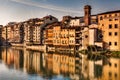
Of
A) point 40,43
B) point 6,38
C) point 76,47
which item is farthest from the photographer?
point 6,38

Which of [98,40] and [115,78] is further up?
[98,40]

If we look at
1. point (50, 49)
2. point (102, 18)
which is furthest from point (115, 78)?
point (50, 49)

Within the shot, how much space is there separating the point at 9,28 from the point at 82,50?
5994 centimetres

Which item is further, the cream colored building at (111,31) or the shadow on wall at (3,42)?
the shadow on wall at (3,42)

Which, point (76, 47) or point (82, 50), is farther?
point (76, 47)

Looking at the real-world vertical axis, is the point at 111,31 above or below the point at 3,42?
above

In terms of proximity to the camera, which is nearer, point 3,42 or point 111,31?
point 111,31

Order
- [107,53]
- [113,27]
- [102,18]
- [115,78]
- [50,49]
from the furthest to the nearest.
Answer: [50,49]
[102,18]
[113,27]
[107,53]
[115,78]

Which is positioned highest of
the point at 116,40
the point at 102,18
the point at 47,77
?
the point at 102,18

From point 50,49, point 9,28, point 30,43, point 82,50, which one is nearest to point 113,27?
point 82,50

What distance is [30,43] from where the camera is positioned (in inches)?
3223

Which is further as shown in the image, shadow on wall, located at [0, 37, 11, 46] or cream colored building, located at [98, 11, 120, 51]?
shadow on wall, located at [0, 37, 11, 46]

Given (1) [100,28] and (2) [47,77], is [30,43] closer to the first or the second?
(1) [100,28]

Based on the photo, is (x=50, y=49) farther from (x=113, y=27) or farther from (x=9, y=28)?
(x=9, y=28)
